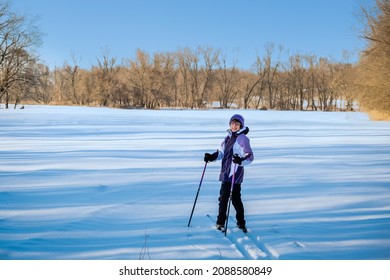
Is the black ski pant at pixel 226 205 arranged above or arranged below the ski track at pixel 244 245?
above

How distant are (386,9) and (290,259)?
21028 millimetres

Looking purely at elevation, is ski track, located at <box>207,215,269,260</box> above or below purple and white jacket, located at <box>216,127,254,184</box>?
below

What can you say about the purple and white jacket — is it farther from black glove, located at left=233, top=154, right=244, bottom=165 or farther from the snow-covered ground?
the snow-covered ground

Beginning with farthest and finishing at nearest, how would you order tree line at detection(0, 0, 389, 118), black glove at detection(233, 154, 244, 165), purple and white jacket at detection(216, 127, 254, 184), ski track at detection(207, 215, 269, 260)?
tree line at detection(0, 0, 389, 118) < purple and white jacket at detection(216, 127, 254, 184) < black glove at detection(233, 154, 244, 165) < ski track at detection(207, 215, 269, 260)

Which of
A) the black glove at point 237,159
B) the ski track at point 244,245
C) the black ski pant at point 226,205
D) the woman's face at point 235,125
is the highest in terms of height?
the woman's face at point 235,125

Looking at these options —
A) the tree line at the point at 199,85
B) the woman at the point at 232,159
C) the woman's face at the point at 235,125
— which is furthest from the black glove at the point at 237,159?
the tree line at the point at 199,85

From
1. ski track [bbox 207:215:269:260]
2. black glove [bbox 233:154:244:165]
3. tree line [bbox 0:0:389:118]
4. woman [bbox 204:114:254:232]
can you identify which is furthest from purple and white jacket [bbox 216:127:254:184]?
tree line [bbox 0:0:389:118]

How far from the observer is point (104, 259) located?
2.93 metres

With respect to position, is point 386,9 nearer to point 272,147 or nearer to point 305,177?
point 272,147

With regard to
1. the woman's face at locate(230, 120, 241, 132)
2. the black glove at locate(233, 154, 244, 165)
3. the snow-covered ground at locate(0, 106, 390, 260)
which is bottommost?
the snow-covered ground at locate(0, 106, 390, 260)

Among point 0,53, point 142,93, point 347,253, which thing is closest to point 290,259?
point 347,253

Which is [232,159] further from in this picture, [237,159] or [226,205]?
[226,205]

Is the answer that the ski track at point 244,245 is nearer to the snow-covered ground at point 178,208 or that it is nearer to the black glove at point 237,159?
the snow-covered ground at point 178,208

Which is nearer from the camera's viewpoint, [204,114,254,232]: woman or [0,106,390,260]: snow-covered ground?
[0,106,390,260]: snow-covered ground
